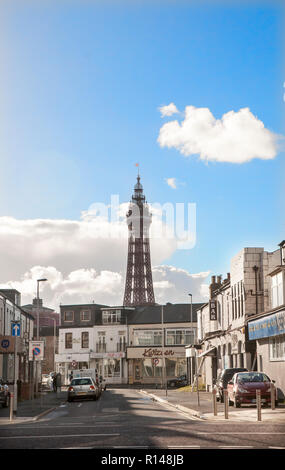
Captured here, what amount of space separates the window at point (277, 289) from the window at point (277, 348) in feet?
5.65

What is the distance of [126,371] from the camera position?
86625mm

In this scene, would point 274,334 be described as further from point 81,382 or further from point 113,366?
point 113,366

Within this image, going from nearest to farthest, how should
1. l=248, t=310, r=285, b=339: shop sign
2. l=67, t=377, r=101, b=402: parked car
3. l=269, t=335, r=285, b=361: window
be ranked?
A: l=248, t=310, r=285, b=339: shop sign, l=269, t=335, r=285, b=361: window, l=67, t=377, r=101, b=402: parked car

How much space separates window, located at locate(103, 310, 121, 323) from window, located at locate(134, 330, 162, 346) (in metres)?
4.24

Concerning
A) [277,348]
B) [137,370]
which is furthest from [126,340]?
[277,348]

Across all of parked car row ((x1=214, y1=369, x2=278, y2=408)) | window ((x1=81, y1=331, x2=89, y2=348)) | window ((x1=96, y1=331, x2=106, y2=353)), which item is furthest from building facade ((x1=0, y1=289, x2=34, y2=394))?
parked car row ((x1=214, y1=369, x2=278, y2=408))

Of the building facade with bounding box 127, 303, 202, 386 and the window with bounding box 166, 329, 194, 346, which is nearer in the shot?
the building facade with bounding box 127, 303, 202, 386

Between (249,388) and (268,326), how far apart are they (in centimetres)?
656

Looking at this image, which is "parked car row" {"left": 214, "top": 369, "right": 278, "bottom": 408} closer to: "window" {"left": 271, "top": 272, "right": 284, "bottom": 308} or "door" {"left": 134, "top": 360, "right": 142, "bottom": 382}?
"window" {"left": 271, "top": 272, "right": 284, "bottom": 308}

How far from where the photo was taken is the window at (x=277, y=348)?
3122 centimetres

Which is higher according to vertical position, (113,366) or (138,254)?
(138,254)

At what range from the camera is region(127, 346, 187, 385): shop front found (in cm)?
8406

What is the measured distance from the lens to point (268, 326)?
3247 centimetres
